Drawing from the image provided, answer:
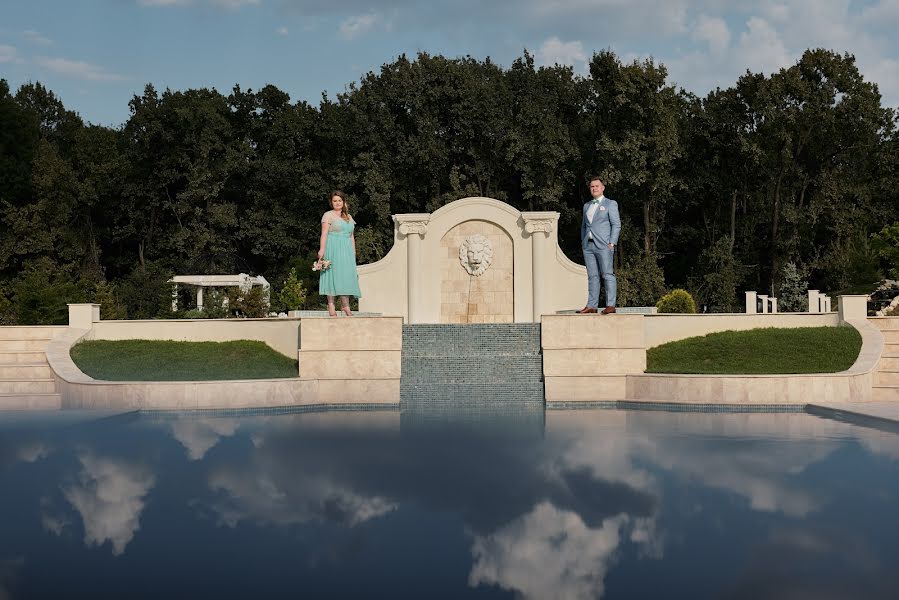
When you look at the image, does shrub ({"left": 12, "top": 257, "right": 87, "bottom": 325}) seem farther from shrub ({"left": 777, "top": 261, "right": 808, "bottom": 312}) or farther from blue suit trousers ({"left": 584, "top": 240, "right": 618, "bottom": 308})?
shrub ({"left": 777, "top": 261, "right": 808, "bottom": 312})

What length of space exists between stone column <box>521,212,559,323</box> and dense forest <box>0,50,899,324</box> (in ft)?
34.0

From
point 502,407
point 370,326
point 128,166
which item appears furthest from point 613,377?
point 128,166

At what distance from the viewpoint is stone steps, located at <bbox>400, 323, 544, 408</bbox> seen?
1484cm

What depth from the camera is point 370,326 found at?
51.1ft

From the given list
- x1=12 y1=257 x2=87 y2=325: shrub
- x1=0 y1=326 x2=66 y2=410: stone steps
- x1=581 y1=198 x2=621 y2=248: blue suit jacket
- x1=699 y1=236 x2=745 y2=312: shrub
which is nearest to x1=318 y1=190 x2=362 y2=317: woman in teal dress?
x1=581 y1=198 x2=621 y2=248: blue suit jacket

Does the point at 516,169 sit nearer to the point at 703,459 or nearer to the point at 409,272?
the point at 409,272

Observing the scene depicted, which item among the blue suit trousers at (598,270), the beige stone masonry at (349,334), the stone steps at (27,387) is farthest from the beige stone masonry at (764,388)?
the stone steps at (27,387)

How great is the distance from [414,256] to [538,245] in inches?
127

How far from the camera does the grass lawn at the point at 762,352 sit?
1606 cm

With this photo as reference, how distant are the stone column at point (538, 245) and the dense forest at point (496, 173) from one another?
10362mm

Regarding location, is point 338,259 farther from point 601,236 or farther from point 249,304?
point 249,304

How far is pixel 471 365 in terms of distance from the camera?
1582 cm

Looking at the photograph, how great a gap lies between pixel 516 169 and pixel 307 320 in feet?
67.2

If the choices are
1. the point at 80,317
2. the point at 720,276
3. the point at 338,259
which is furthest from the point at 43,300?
the point at 720,276
